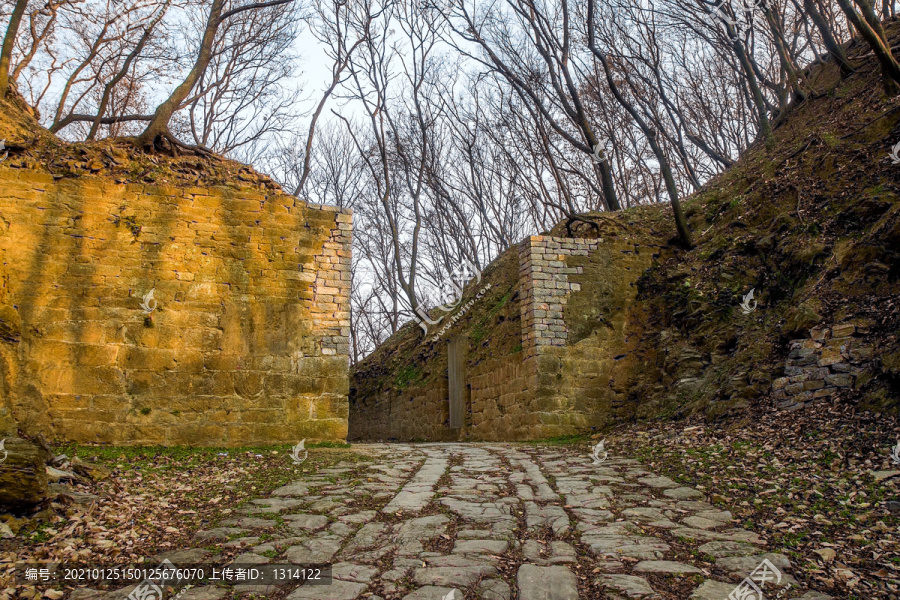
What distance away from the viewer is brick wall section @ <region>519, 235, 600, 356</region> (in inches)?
415

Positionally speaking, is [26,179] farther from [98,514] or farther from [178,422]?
[98,514]

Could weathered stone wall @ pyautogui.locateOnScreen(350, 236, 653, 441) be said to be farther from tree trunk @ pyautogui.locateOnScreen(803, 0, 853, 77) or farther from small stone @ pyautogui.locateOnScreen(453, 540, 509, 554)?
Result: small stone @ pyautogui.locateOnScreen(453, 540, 509, 554)

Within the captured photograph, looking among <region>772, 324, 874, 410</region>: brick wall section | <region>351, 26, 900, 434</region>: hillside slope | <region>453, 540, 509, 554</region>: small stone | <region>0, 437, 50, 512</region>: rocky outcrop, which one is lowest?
<region>453, 540, 509, 554</region>: small stone

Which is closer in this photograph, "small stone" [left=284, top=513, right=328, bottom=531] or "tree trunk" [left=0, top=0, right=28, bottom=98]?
"small stone" [left=284, top=513, right=328, bottom=531]

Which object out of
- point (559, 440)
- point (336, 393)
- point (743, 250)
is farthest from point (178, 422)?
point (743, 250)

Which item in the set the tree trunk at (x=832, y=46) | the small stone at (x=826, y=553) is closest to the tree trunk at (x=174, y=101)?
the small stone at (x=826, y=553)

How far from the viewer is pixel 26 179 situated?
318 inches

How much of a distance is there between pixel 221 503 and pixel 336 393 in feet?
13.0

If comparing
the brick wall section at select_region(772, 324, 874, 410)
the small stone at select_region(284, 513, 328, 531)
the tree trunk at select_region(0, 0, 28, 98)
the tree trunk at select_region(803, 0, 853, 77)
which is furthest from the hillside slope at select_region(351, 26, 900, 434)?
the tree trunk at select_region(0, 0, 28, 98)

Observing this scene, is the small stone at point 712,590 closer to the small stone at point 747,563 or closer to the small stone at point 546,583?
the small stone at point 747,563

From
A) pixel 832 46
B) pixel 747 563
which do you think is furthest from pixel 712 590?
pixel 832 46

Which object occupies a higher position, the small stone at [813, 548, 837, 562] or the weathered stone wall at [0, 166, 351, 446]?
the weathered stone wall at [0, 166, 351, 446]

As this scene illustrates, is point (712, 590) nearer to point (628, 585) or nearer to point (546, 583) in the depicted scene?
point (628, 585)

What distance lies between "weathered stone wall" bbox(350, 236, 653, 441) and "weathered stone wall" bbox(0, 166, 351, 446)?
3334 mm
